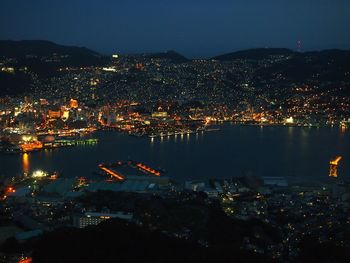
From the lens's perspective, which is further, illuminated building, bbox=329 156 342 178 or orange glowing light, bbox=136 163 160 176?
orange glowing light, bbox=136 163 160 176

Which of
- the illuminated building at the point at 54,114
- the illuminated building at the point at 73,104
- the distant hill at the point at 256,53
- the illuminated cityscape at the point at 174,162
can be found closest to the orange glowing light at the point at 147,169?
the illuminated cityscape at the point at 174,162

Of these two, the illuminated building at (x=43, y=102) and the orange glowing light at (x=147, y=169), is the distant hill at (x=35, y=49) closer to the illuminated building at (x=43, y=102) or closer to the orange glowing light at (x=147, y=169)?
the illuminated building at (x=43, y=102)

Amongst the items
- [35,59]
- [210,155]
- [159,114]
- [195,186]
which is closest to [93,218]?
[195,186]

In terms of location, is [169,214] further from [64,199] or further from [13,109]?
[13,109]

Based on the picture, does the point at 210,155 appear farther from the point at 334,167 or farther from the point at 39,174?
the point at 39,174

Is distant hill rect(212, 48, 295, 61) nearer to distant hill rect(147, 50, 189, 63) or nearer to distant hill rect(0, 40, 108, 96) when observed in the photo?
distant hill rect(147, 50, 189, 63)

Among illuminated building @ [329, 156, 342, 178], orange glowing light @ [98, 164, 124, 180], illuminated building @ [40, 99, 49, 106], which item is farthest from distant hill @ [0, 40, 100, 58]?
illuminated building @ [329, 156, 342, 178]
